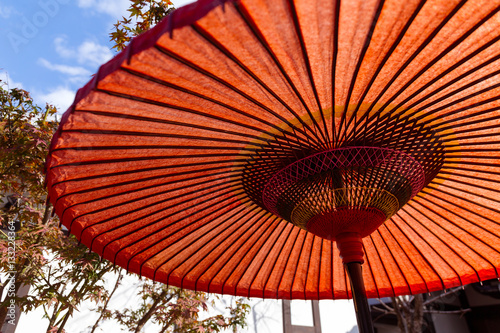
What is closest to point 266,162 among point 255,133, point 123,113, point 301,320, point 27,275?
point 255,133

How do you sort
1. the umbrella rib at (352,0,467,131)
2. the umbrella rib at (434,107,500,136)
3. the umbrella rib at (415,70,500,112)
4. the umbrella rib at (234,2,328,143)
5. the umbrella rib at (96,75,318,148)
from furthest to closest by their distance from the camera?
the umbrella rib at (434,107,500,136) < the umbrella rib at (415,70,500,112) < the umbrella rib at (96,75,318,148) < the umbrella rib at (352,0,467,131) < the umbrella rib at (234,2,328,143)

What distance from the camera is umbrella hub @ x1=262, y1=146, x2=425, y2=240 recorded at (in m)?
1.32

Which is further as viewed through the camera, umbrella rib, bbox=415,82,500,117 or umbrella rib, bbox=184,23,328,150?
umbrella rib, bbox=415,82,500,117

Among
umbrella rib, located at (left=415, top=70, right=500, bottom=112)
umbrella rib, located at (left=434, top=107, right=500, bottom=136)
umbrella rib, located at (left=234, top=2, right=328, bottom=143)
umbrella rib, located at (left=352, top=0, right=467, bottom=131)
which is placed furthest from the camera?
umbrella rib, located at (left=434, top=107, right=500, bottom=136)

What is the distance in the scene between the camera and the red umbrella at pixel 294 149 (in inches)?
37.2

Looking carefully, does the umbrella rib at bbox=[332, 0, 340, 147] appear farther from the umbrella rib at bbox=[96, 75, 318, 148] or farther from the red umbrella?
the umbrella rib at bbox=[96, 75, 318, 148]

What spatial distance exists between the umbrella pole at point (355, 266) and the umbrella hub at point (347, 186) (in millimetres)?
29

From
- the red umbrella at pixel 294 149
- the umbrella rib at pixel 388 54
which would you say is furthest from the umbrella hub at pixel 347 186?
the umbrella rib at pixel 388 54

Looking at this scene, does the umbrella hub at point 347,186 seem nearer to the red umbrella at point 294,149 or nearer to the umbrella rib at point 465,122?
the red umbrella at point 294,149

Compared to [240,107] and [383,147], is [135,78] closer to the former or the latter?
[240,107]

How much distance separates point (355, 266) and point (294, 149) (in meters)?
0.51

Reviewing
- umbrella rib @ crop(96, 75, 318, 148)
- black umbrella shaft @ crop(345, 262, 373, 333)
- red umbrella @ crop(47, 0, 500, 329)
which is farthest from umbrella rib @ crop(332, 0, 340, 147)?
black umbrella shaft @ crop(345, 262, 373, 333)

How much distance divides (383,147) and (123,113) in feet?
3.02

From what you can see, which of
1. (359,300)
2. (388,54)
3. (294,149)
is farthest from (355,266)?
(388,54)
